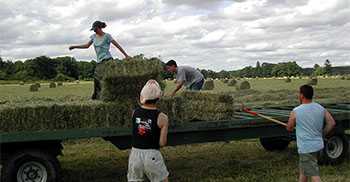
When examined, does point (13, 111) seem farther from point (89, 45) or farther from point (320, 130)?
point (320, 130)

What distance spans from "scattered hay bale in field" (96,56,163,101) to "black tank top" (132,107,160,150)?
7.18 ft

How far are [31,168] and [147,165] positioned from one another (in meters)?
Answer: 2.39

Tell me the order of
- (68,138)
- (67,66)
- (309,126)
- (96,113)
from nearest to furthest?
(309,126)
(68,138)
(96,113)
(67,66)

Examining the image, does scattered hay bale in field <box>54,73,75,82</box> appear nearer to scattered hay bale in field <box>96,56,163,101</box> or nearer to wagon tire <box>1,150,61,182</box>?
scattered hay bale in field <box>96,56,163,101</box>

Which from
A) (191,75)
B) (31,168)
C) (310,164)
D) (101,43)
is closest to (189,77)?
(191,75)

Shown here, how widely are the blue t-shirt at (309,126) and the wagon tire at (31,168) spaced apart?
3318 millimetres

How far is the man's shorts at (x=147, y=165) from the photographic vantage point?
5242 millimetres

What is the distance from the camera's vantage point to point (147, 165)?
5.23 m

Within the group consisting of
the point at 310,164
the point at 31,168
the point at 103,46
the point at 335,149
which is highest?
the point at 103,46

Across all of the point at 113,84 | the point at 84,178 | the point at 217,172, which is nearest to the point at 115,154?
the point at 84,178

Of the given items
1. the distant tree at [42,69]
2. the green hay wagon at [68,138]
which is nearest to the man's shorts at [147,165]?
the green hay wagon at [68,138]

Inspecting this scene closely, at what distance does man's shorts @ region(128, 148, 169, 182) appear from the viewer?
524 cm

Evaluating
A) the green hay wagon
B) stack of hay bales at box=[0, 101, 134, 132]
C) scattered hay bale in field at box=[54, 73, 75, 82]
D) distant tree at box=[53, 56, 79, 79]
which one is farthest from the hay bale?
scattered hay bale in field at box=[54, 73, 75, 82]

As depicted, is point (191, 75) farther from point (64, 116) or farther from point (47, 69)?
point (47, 69)
